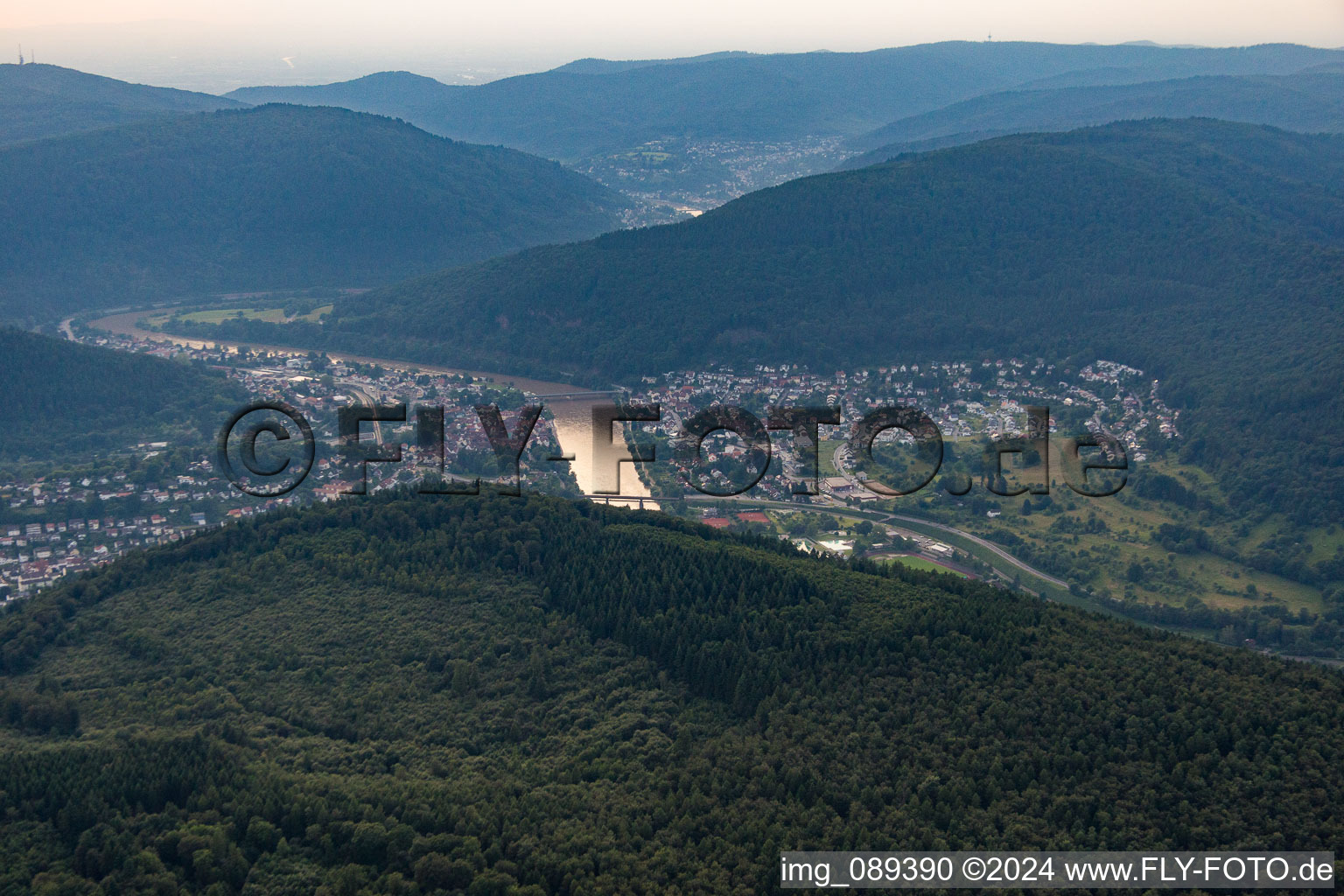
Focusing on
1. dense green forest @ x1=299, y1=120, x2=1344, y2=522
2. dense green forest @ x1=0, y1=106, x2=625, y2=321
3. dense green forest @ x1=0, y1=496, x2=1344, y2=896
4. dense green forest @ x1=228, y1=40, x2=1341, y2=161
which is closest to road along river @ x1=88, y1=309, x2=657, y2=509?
dense green forest @ x1=299, y1=120, x2=1344, y2=522

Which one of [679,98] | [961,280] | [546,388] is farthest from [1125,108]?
[546,388]

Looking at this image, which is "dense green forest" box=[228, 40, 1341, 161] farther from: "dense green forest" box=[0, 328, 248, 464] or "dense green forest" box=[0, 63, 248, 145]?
"dense green forest" box=[0, 328, 248, 464]

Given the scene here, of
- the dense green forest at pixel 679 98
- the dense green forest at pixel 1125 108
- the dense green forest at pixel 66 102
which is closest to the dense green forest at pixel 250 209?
the dense green forest at pixel 66 102

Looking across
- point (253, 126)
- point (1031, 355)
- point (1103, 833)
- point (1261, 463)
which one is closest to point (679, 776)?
point (1103, 833)

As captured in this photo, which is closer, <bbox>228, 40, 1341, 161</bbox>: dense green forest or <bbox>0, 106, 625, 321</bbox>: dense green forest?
<bbox>0, 106, 625, 321</bbox>: dense green forest

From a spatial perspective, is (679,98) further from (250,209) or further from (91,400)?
(91,400)

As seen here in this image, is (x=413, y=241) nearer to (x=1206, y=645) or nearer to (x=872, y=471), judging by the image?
(x=872, y=471)
